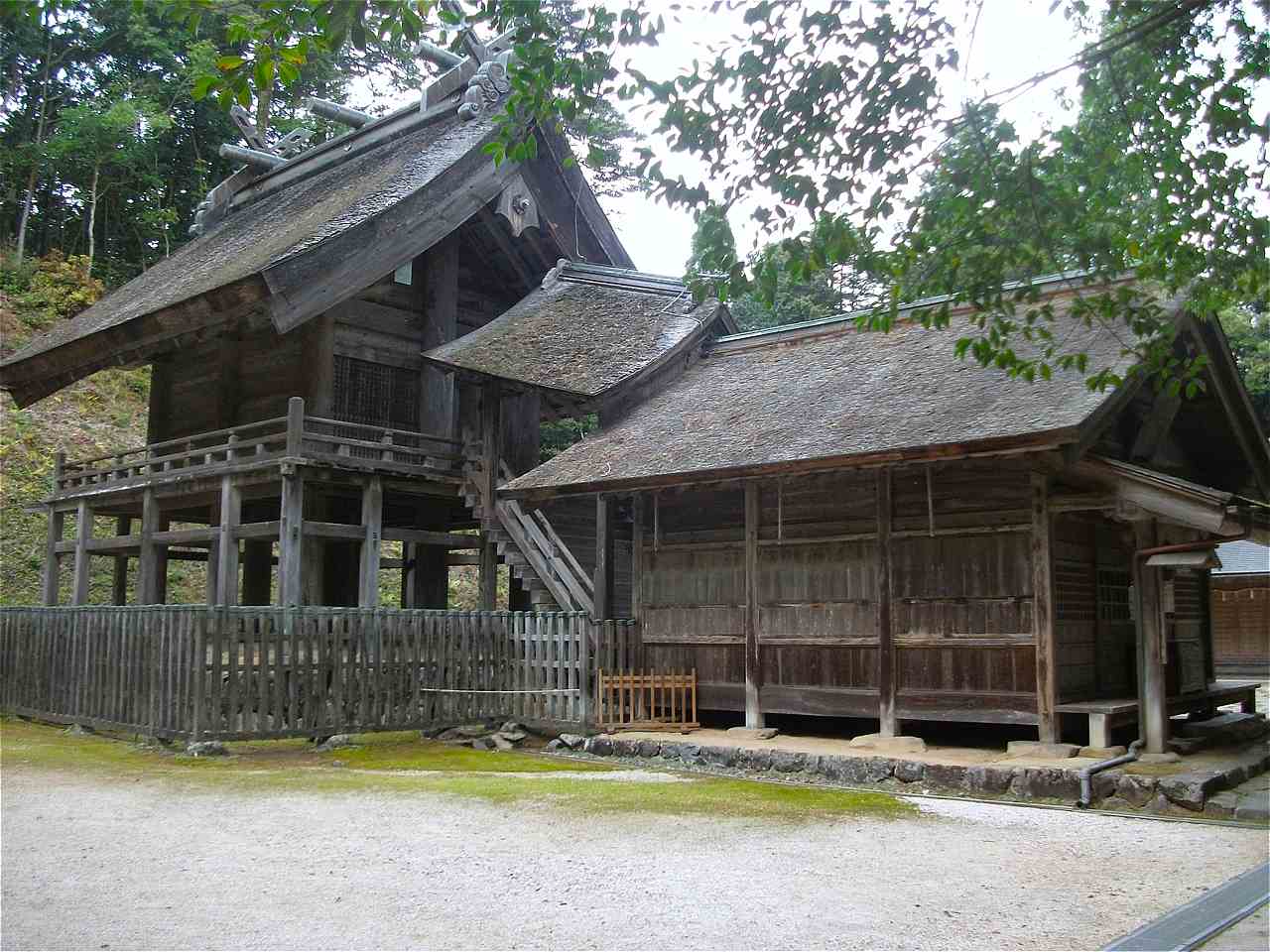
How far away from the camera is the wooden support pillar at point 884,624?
39.6 ft

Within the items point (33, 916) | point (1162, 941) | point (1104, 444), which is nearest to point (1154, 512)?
point (1104, 444)

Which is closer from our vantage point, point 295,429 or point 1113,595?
point 1113,595

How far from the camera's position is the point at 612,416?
16.5 metres

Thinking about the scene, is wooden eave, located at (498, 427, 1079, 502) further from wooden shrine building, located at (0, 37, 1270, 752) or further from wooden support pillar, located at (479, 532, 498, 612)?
A: wooden support pillar, located at (479, 532, 498, 612)

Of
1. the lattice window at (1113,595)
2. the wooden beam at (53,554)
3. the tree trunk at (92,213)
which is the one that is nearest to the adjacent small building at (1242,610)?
the lattice window at (1113,595)

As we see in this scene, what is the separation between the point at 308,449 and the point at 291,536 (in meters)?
1.33

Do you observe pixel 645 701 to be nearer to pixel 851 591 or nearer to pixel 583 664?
pixel 583 664

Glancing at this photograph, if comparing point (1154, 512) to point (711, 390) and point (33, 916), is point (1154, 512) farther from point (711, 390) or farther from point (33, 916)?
point (33, 916)

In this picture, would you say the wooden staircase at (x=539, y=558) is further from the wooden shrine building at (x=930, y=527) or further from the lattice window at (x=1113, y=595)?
the lattice window at (x=1113, y=595)

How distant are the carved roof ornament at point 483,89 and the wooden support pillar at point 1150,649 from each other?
1494 centimetres

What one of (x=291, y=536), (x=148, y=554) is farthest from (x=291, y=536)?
(x=148, y=554)

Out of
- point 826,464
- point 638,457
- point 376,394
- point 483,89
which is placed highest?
point 483,89

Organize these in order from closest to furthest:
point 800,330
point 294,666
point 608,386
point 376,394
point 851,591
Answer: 1. point 294,666
2. point 851,591
3. point 608,386
4. point 800,330
5. point 376,394

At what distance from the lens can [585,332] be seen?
1836cm
